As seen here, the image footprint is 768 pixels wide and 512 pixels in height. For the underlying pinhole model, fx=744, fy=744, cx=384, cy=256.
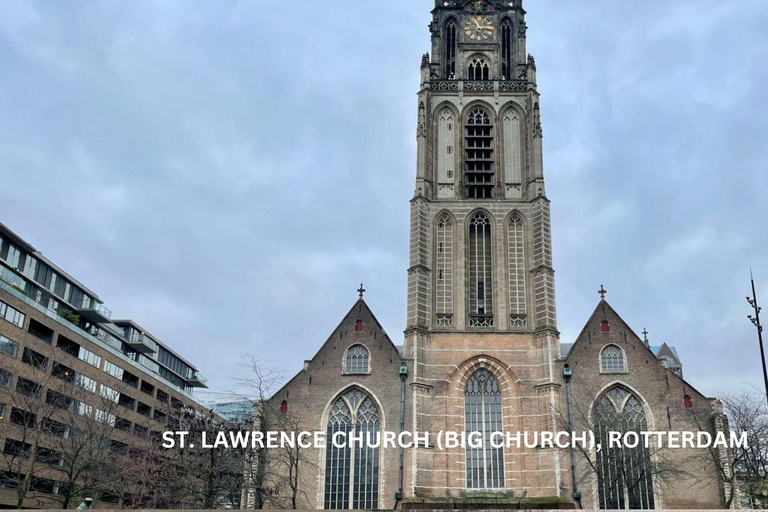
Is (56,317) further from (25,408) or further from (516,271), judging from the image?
(516,271)

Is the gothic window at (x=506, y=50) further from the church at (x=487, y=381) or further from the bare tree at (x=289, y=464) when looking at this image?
the bare tree at (x=289, y=464)

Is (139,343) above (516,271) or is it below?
above

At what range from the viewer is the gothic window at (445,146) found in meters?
50.8

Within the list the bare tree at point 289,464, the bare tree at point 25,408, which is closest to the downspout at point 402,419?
the bare tree at point 289,464

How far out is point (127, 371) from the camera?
70.3 meters

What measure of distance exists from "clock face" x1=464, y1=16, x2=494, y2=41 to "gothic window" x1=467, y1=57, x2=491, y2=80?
1.94 m

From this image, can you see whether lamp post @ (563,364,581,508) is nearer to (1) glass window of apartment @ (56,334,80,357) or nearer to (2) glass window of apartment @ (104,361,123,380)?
(1) glass window of apartment @ (56,334,80,357)

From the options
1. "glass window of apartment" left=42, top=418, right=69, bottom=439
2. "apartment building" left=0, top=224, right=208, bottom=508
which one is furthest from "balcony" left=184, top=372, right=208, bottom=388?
"glass window of apartment" left=42, top=418, right=69, bottom=439

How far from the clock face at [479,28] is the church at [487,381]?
290 inches

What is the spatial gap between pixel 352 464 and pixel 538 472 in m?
10.5

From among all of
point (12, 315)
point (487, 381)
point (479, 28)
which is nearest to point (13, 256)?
point (12, 315)

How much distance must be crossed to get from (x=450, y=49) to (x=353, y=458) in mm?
30903

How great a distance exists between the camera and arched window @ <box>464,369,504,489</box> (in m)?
42.5

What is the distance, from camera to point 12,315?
5162cm
